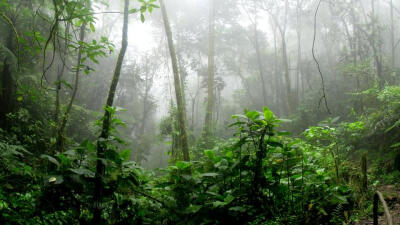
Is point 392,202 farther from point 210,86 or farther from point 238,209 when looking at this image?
point 210,86

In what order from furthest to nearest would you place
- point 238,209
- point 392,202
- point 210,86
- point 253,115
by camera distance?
point 210,86 → point 392,202 → point 253,115 → point 238,209

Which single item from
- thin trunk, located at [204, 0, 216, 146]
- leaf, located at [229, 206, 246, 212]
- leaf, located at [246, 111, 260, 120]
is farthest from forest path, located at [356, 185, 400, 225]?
thin trunk, located at [204, 0, 216, 146]

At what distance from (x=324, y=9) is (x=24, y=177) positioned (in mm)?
24695

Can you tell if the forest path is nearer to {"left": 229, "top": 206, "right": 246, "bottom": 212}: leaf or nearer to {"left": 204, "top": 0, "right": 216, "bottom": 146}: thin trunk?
{"left": 229, "top": 206, "right": 246, "bottom": 212}: leaf

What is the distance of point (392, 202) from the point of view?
121 inches

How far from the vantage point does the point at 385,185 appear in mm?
3936

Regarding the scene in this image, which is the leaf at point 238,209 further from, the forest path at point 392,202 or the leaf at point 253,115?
the forest path at point 392,202

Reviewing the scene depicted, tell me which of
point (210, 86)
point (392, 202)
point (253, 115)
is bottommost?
point (392, 202)

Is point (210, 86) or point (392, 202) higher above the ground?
point (210, 86)

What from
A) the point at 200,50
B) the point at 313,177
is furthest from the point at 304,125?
the point at 313,177

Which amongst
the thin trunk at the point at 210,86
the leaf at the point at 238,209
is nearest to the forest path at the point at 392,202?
the leaf at the point at 238,209

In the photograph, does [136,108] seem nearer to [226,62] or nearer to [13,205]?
[226,62]

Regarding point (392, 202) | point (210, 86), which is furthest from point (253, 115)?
point (210, 86)

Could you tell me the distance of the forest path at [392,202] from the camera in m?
2.68
